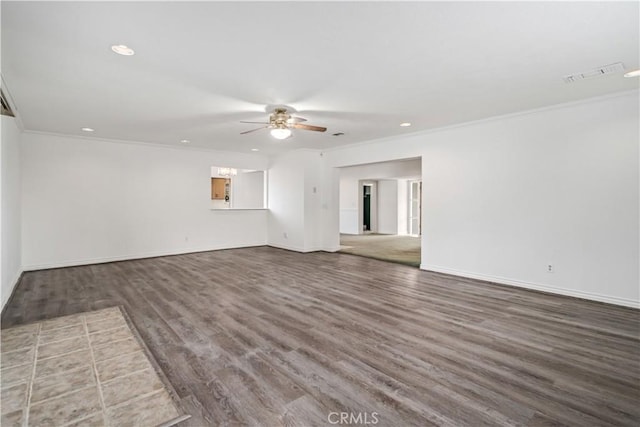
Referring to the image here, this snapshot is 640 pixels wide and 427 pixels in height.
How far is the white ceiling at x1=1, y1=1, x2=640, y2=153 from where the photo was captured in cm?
210

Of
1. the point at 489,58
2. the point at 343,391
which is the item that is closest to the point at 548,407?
the point at 343,391

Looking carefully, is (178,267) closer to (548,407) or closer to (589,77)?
(548,407)

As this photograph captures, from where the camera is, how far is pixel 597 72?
3.10m

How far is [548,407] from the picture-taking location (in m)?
1.91

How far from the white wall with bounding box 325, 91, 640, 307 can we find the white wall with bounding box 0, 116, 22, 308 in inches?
242

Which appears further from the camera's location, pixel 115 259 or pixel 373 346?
pixel 115 259

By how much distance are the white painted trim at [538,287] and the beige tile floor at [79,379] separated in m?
4.66

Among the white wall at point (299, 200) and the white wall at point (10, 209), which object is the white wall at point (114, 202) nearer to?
the white wall at point (10, 209)

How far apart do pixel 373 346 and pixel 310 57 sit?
2600mm

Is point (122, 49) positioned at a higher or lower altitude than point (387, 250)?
higher

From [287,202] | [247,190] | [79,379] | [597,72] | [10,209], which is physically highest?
[597,72]

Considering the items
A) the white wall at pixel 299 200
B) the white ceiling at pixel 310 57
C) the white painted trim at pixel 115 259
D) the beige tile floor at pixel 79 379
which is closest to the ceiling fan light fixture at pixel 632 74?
the white ceiling at pixel 310 57

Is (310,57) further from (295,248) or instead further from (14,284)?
(295,248)

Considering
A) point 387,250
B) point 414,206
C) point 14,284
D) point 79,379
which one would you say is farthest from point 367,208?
point 79,379
